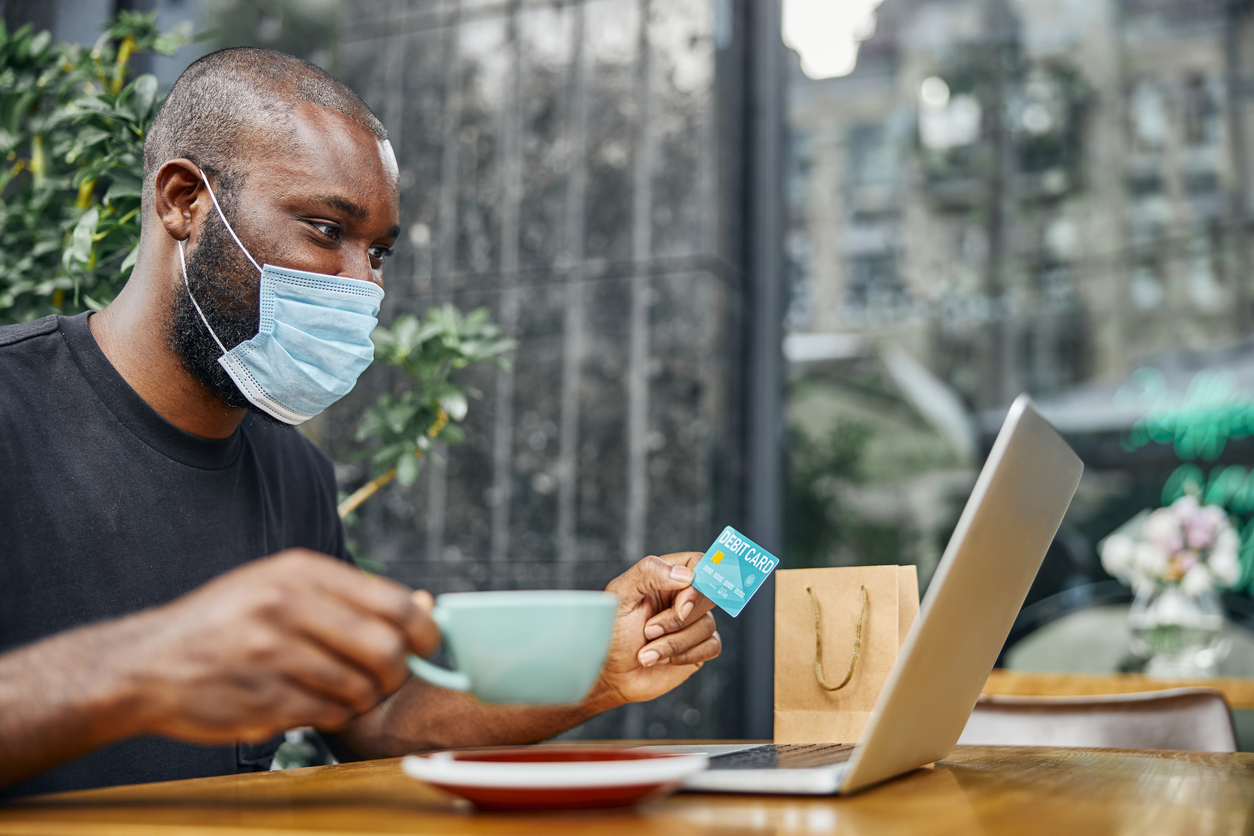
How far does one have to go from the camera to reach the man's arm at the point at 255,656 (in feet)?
2.11

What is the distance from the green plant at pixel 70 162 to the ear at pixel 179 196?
239 millimetres

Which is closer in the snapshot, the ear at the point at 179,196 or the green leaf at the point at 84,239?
the ear at the point at 179,196

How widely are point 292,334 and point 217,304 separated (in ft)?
0.35

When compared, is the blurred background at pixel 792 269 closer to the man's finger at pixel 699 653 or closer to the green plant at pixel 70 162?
the green plant at pixel 70 162

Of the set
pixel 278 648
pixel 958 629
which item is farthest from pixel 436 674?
pixel 958 629

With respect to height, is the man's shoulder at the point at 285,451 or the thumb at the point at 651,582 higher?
the man's shoulder at the point at 285,451

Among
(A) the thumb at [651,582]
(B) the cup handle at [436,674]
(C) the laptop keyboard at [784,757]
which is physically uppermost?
(B) the cup handle at [436,674]

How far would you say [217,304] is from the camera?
1422 millimetres

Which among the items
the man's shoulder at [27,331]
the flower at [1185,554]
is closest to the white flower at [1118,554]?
the flower at [1185,554]

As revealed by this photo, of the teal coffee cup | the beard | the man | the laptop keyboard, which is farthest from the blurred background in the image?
the teal coffee cup

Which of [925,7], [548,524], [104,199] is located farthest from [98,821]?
[925,7]

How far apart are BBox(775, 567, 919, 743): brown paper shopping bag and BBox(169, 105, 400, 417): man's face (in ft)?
2.52

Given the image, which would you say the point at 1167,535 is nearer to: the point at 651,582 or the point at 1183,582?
the point at 1183,582

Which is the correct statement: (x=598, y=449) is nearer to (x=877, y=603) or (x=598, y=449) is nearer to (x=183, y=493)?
(x=183, y=493)
